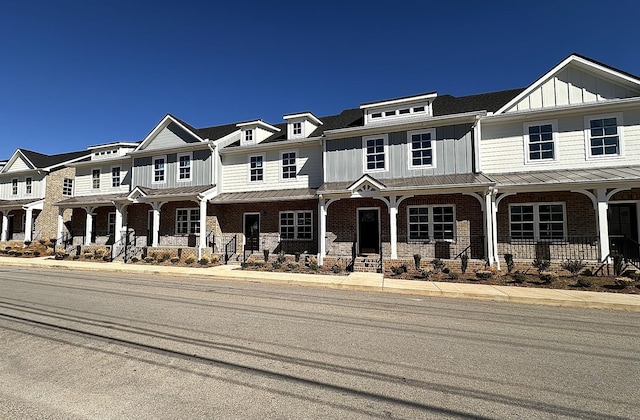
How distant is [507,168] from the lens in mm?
15961

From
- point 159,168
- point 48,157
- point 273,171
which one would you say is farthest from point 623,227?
point 48,157

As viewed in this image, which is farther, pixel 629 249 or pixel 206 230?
pixel 206 230

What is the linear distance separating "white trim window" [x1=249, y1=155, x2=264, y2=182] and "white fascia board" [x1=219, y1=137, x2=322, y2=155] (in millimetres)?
513

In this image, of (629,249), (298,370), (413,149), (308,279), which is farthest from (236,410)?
(629,249)

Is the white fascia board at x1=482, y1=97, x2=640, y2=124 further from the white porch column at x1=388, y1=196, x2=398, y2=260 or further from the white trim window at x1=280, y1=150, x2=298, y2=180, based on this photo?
the white trim window at x1=280, y1=150, x2=298, y2=180

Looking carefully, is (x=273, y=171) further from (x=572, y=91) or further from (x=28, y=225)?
(x=28, y=225)

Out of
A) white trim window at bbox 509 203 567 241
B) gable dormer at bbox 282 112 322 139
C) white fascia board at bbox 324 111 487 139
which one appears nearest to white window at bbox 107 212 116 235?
gable dormer at bbox 282 112 322 139

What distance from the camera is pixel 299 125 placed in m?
20.3

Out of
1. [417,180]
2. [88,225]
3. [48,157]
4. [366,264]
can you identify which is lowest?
[366,264]

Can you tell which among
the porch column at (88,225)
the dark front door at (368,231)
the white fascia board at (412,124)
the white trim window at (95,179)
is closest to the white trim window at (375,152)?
the white fascia board at (412,124)

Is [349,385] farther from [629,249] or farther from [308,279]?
[629,249]

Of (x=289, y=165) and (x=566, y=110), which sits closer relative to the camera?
(x=566, y=110)

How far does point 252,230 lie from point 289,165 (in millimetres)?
4508

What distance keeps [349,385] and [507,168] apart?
15.1 meters
